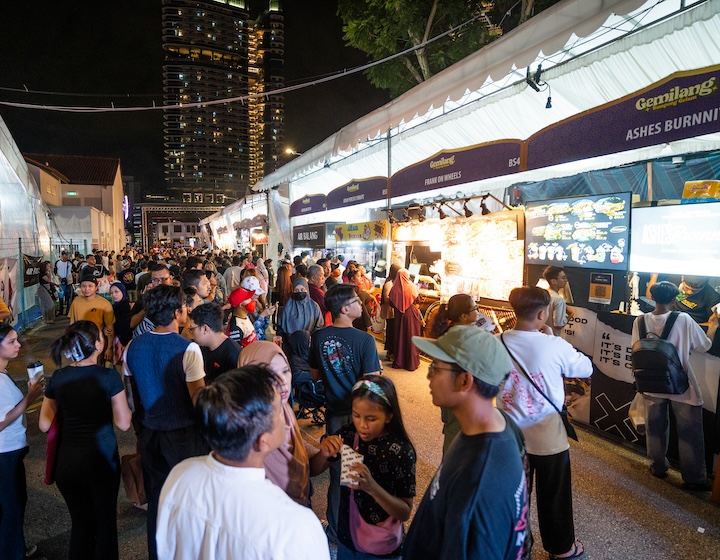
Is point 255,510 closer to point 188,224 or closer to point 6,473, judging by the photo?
point 6,473

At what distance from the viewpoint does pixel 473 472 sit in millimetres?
1406

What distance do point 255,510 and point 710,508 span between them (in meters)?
4.31

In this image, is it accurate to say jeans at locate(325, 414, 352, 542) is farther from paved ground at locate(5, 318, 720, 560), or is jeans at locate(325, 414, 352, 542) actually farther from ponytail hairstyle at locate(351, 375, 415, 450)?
paved ground at locate(5, 318, 720, 560)

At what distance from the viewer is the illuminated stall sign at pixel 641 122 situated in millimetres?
3768

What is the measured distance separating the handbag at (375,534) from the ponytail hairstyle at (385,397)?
365 millimetres

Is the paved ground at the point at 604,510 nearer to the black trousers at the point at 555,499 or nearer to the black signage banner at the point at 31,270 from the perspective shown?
the black trousers at the point at 555,499

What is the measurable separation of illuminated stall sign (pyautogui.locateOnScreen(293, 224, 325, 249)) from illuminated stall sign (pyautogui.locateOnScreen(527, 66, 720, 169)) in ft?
25.0

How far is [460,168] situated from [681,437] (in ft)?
15.4

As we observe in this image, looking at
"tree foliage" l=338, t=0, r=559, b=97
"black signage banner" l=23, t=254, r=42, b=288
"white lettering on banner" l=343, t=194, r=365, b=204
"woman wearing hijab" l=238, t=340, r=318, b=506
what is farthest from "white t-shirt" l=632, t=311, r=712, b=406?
"black signage banner" l=23, t=254, r=42, b=288

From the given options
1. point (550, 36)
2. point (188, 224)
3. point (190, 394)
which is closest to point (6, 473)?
point (190, 394)

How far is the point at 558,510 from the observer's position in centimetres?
288

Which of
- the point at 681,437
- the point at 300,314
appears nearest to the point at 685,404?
the point at 681,437

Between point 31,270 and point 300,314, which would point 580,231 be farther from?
point 31,270

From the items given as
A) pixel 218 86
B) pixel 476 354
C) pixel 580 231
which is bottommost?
pixel 476 354
